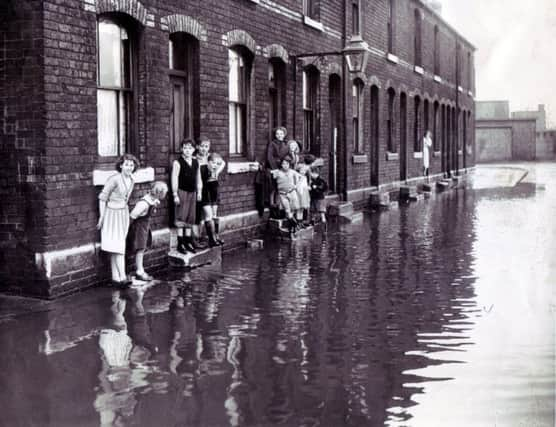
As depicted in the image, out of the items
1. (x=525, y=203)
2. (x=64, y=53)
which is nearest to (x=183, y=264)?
(x=64, y=53)

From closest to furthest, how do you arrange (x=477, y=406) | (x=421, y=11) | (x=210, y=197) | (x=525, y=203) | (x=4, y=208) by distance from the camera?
(x=477, y=406)
(x=4, y=208)
(x=210, y=197)
(x=525, y=203)
(x=421, y=11)

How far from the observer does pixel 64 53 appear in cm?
945

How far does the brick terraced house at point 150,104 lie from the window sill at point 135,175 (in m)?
0.03

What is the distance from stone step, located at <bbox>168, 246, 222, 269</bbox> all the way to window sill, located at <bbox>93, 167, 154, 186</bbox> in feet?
3.58

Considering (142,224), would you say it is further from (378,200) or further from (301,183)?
(378,200)

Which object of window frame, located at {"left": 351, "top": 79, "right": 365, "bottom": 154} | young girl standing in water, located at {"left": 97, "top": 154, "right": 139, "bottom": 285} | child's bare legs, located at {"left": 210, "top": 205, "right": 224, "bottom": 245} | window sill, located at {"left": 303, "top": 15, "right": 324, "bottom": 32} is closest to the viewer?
young girl standing in water, located at {"left": 97, "top": 154, "right": 139, "bottom": 285}

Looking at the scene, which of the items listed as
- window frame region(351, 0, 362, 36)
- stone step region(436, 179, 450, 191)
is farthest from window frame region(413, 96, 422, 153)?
window frame region(351, 0, 362, 36)

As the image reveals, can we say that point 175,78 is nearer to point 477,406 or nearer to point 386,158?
point 477,406

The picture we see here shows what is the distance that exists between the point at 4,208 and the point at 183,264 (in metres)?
2.77

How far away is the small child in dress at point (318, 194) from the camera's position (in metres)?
17.6

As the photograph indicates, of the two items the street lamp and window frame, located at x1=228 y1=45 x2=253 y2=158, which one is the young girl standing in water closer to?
window frame, located at x1=228 y1=45 x2=253 y2=158

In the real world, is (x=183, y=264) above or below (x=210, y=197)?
below

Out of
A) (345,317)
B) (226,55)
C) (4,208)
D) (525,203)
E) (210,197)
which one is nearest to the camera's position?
(345,317)

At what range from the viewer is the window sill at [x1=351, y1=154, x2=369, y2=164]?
2187 cm
